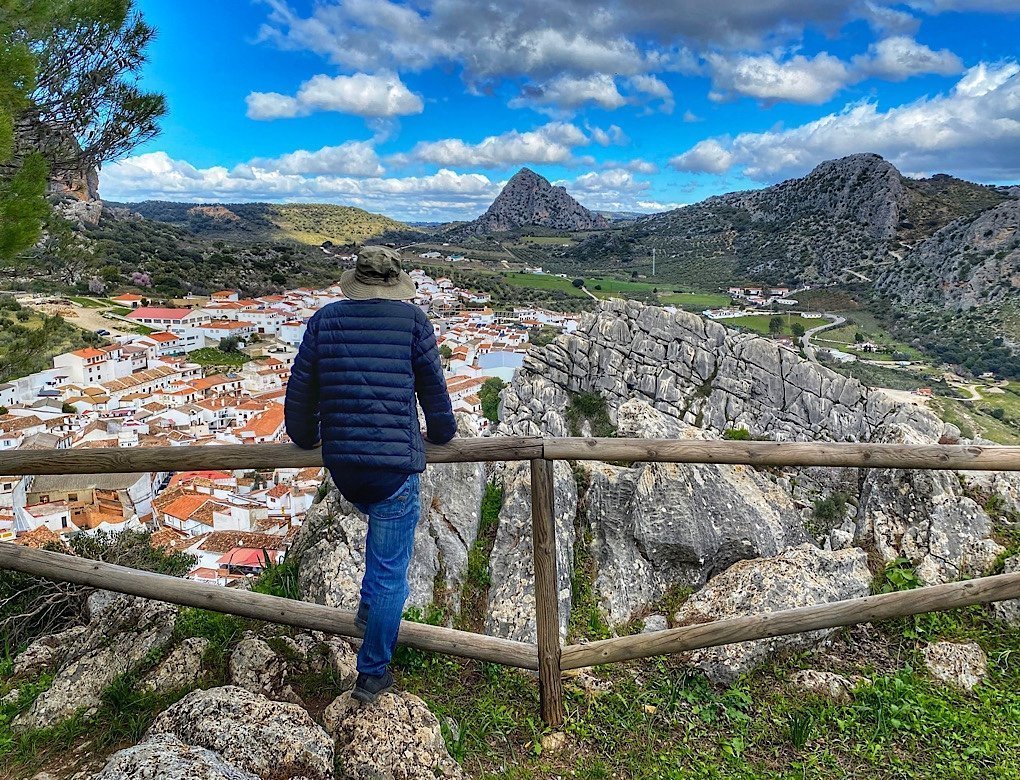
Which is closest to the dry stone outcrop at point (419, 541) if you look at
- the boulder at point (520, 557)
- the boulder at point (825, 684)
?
the boulder at point (520, 557)

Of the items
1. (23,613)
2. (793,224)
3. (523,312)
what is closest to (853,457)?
(23,613)

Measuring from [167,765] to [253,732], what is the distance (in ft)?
1.67

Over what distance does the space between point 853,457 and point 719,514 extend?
2108mm

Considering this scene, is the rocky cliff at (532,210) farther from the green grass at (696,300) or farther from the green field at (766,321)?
the green field at (766,321)

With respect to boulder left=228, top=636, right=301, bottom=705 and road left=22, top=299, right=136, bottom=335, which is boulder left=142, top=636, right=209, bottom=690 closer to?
boulder left=228, top=636, right=301, bottom=705

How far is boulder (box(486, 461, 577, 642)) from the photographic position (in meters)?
4.53

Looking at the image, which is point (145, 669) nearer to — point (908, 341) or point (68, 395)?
point (68, 395)

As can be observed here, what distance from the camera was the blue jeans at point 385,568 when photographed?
2.81 meters

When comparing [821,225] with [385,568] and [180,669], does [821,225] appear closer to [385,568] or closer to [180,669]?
[385,568]

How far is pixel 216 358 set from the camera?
190 ft

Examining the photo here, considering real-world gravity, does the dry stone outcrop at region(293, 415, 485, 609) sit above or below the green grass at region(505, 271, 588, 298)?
above

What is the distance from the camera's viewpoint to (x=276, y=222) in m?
132

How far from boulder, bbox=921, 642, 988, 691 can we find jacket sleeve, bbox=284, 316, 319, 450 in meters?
3.72

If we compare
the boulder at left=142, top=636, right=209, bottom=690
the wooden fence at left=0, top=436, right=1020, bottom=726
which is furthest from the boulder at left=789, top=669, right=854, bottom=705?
the boulder at left=142, top=636, right=209, bottom=690
